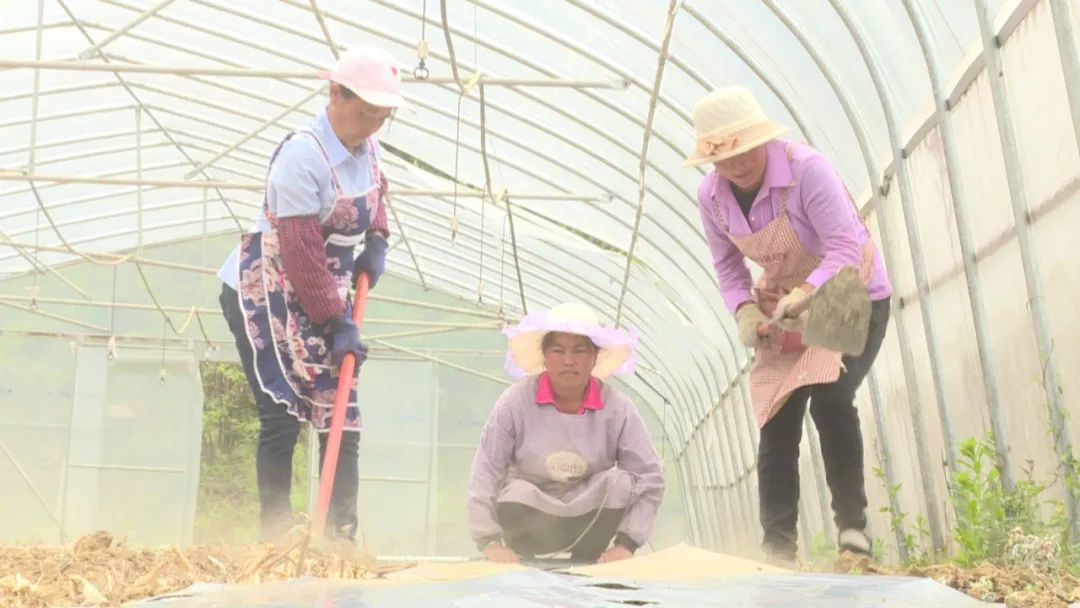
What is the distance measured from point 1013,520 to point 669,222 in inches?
254

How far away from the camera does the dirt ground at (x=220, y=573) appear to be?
2.77m

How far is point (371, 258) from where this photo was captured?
450 cm

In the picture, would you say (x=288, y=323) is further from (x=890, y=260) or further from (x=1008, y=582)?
(x=890, y=260)

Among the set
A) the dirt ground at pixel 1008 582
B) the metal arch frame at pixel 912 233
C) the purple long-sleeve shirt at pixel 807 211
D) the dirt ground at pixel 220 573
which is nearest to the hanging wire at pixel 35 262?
the metal arch frame at pixel 912 233

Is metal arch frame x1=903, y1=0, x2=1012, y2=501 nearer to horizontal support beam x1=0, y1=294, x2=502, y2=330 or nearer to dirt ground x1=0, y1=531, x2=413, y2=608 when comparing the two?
dirt ground x1=0, y1=531, x2=413, y2=608

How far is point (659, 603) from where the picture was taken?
2385mm

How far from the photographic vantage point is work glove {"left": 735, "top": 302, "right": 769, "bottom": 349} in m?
4.14

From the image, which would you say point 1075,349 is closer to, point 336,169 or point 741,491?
point 336,169

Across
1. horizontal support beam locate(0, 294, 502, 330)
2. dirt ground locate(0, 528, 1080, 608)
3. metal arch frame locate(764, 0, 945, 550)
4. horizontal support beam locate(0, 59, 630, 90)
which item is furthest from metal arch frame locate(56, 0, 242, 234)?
dirt ground locate(0, 528, 1080, 608)

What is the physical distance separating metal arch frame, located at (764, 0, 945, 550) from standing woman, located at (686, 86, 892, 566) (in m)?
1.40

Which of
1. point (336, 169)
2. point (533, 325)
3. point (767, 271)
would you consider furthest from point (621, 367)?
point (336, 169)

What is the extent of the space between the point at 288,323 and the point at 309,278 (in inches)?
7.2

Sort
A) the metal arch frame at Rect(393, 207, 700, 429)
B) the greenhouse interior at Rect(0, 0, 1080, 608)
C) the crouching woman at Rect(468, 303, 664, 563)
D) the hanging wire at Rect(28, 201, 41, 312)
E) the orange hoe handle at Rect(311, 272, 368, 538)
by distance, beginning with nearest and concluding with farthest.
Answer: the greenhouse interior at Rect(0, 0, 1080, 608) < the orange hoe handle at Rect(311, 272, 368, 538) < the crouching woman at Rect(468, 303, 664, 563) < the metal arch frame at Rect(393, 207, 700, 429) < the hanging wire at Rect(28, 201, 41, 312)

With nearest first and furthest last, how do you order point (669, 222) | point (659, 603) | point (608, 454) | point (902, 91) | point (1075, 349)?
point (659, 603) < point (1075, 349) < point (608, 454) < point (902, 91) < point (669, 222)
